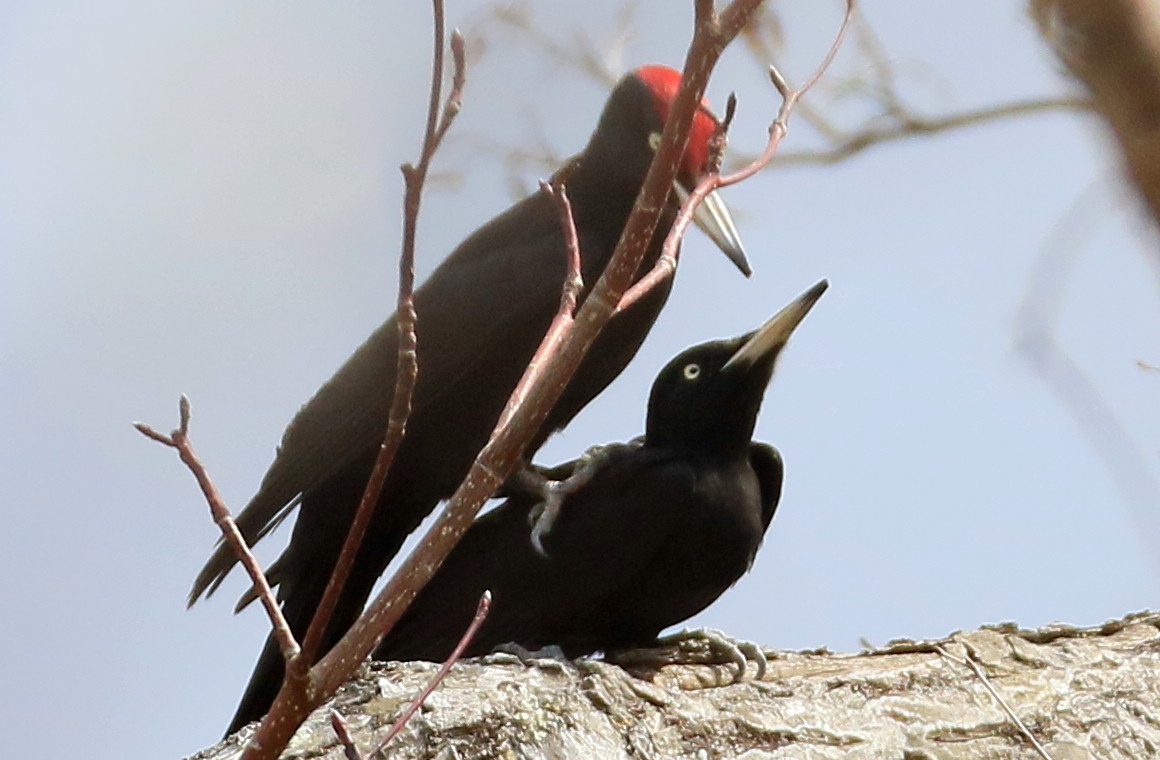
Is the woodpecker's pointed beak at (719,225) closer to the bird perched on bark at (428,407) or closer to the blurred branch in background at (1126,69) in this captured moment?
the bird perched on bark at (428,407)

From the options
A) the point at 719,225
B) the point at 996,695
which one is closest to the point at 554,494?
the point at 719,225

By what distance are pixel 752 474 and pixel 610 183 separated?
70 centimetres

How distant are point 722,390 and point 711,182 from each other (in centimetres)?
94

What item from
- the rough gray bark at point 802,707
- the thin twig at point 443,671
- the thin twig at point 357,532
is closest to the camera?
the thin twig at point 357,532

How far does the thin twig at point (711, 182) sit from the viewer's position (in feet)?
4.08

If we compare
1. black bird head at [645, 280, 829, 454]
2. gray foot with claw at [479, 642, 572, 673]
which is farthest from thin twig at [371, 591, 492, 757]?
black bird head at [645, 280, 829, 454]

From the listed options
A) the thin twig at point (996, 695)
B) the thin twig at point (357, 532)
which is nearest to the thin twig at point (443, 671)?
the thin twig at point (357, 532)

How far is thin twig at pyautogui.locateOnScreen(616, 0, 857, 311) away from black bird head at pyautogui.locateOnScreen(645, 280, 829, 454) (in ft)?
2.25

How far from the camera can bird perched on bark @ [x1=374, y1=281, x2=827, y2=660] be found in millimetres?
2180

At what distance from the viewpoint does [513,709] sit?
186 centimetres

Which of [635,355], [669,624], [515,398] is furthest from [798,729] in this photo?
[515,398]

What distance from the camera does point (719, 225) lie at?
2.30 m

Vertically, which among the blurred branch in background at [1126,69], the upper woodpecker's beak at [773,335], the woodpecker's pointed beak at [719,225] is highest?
the woodpecker's pointed beak at [719,225]

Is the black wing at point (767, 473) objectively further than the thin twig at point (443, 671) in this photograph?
A: Yes
